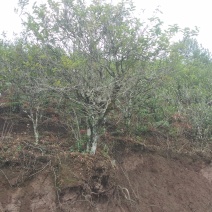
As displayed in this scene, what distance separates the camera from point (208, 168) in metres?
13.1

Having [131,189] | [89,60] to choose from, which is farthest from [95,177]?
[89,60]

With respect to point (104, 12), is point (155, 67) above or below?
below

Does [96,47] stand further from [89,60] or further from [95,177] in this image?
[95,177]

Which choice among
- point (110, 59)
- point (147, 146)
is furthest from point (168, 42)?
point (147, 146)

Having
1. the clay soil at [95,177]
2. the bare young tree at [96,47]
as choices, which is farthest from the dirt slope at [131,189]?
the bare young tree at [96,47]

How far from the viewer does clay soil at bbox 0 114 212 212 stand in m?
8.59

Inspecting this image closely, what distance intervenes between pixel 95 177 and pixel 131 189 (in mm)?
1899

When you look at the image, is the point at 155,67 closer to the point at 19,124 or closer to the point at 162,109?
the point at 162,109

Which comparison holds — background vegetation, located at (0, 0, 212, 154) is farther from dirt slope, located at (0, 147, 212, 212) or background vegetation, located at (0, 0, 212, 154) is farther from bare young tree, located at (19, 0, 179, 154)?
dirt slope, located at (0, 147, 212, 212)

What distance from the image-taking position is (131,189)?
34.6 ft

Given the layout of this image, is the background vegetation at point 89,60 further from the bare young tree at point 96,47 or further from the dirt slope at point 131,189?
the dirt slope at point 131,189

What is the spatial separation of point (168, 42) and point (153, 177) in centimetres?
507

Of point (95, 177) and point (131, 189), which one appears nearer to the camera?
point (95, 177)

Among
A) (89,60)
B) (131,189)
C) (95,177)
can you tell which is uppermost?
(89,60)
